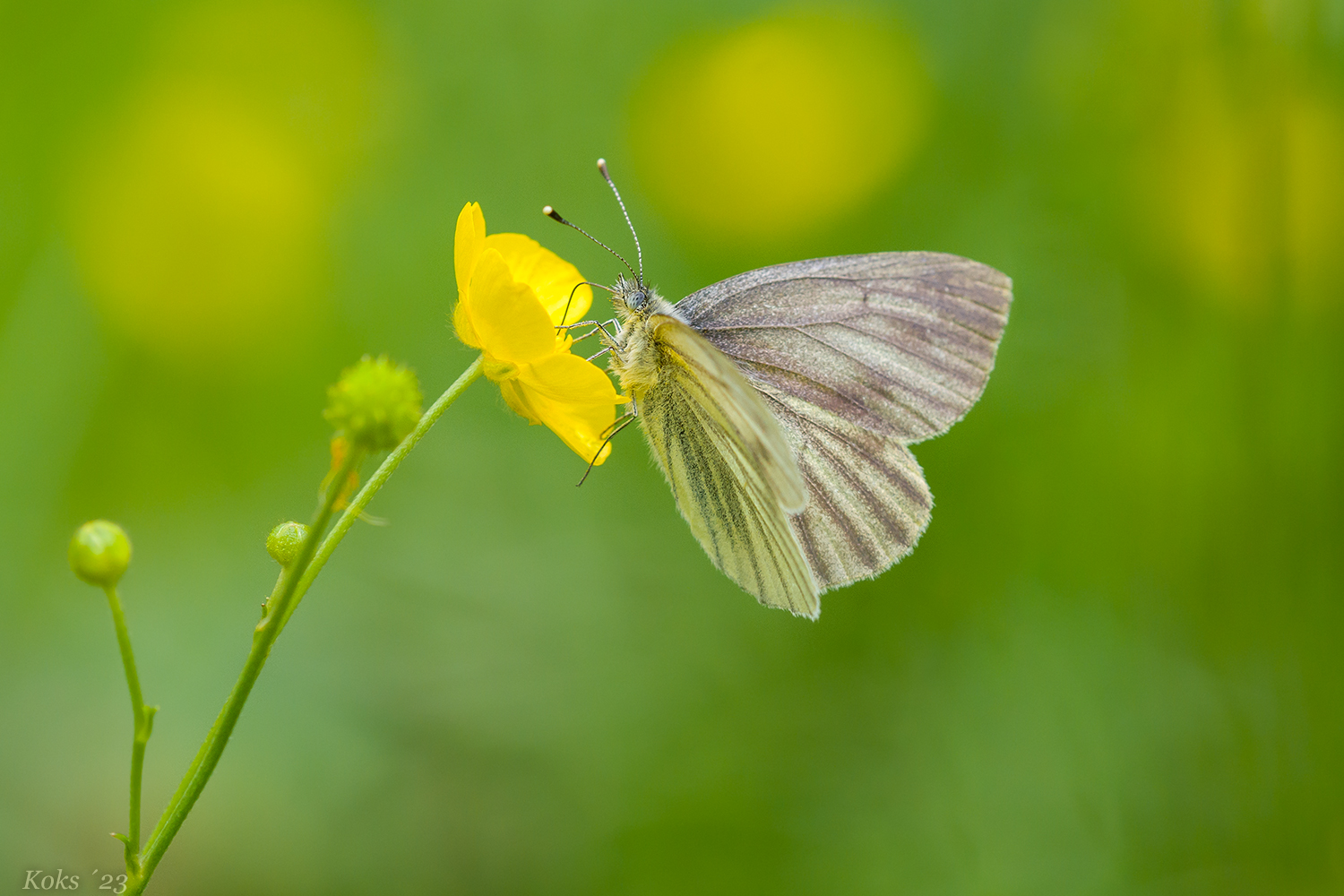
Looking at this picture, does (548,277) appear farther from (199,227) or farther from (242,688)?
(199,227)

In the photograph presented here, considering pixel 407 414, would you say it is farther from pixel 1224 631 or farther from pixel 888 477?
pixel 1224 631

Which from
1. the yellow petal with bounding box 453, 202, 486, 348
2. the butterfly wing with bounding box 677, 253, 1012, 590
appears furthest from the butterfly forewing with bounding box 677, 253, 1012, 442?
the yellow petal with bounding box 453, 202, 486, 348

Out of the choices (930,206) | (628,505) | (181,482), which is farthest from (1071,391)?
(181,482)

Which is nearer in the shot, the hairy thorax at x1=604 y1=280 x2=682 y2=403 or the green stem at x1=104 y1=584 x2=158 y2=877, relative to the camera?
the green stem at x1=104 y1=584 x2=158 y2=877

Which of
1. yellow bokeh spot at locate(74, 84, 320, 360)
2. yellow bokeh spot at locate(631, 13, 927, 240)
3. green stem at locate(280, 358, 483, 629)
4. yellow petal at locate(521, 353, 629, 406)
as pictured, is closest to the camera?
green stem at locate(280, 358, 483, 629)

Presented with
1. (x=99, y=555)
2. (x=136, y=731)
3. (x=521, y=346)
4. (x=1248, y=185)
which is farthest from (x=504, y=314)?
(x=1248, y=185)

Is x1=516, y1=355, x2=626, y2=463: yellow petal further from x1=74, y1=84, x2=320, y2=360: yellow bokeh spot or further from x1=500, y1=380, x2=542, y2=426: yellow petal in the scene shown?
x1=74, y1=84, x2=320, y2=360: yellow bokeh spot
